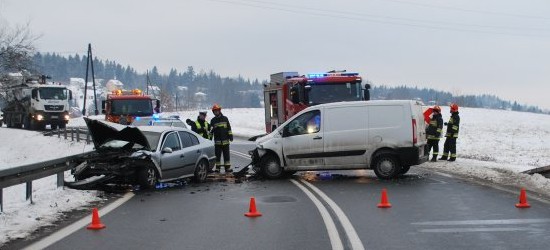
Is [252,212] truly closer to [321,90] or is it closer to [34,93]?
[321,90]

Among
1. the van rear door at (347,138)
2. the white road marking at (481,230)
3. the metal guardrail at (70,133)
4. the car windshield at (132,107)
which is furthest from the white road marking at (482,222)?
the metal guardrail at (70,133)

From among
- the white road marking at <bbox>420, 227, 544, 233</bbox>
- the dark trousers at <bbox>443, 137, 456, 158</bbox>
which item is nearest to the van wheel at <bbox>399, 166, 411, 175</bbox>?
the dark trousers at <bbox>443, 137, 456, 158</bbox>

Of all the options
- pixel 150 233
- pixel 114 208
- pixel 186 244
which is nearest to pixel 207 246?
pixel 186 244

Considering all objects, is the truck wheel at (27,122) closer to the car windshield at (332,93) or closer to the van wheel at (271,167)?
the car windshield at (332,93)

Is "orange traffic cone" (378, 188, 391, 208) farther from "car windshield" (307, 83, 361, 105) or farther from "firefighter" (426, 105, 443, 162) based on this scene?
"car windshield" (307, 83, 361, 105)

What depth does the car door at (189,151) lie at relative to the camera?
1341 centimetres

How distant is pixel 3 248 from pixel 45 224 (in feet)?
5.39

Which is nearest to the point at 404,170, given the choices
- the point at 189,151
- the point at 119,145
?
the point at 189,151

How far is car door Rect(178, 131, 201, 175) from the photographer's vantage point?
13.4 m

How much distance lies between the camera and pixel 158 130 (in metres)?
13.3

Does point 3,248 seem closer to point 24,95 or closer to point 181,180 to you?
point 181,180

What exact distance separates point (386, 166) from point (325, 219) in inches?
218

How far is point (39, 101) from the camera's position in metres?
40.6

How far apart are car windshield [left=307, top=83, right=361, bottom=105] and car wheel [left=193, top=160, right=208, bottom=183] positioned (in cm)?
550
